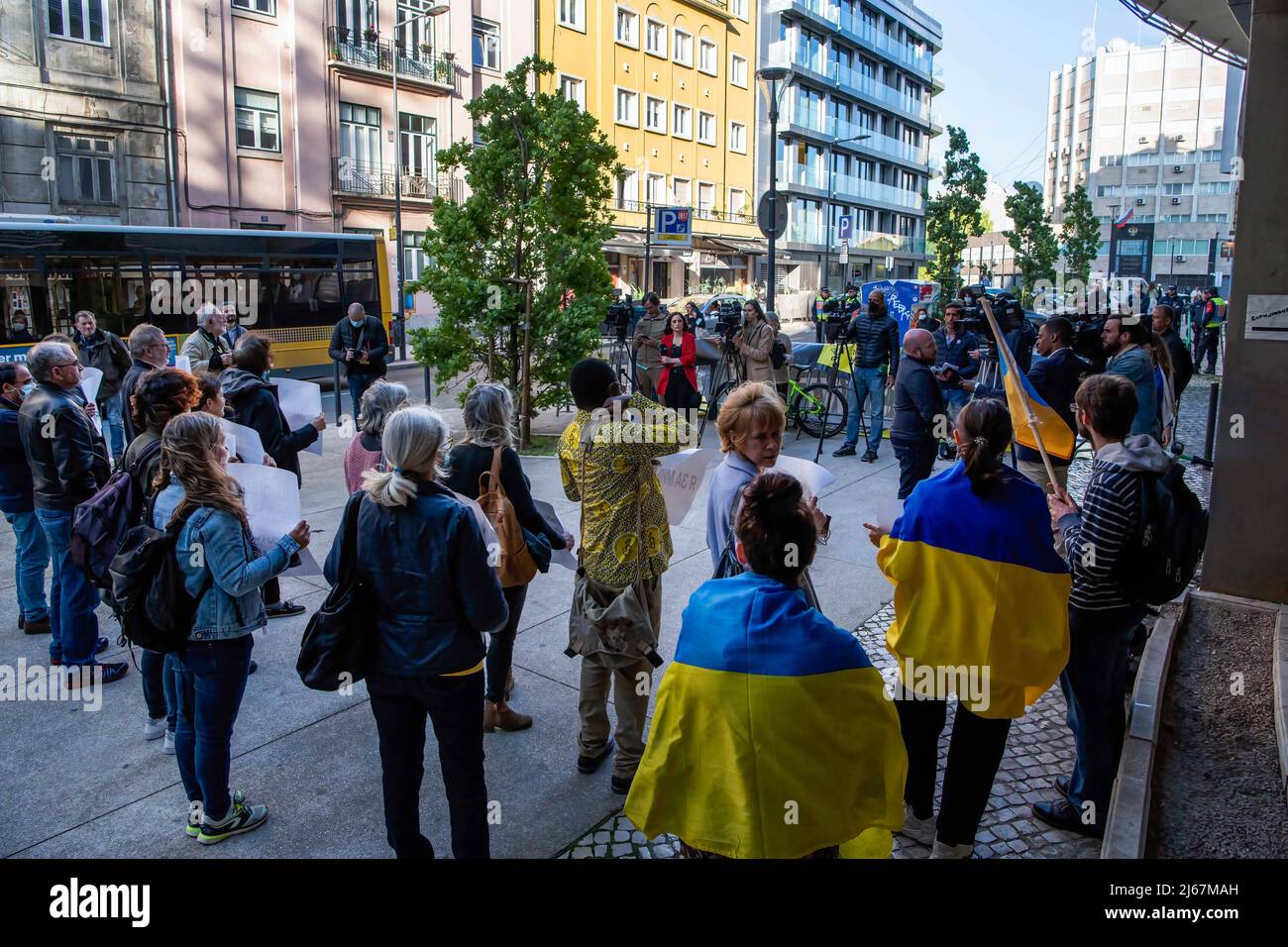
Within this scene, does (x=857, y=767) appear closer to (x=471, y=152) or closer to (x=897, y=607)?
(x=897, y=607)

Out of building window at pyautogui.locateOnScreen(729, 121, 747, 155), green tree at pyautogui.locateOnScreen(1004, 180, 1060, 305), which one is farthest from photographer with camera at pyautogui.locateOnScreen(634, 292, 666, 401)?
building window at pyautogui.locateOnScreen(729, 121, 747, 155)

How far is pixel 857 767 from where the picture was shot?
229 cm

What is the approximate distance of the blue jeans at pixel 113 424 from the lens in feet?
29.1

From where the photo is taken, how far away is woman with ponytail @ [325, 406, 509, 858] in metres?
2.98

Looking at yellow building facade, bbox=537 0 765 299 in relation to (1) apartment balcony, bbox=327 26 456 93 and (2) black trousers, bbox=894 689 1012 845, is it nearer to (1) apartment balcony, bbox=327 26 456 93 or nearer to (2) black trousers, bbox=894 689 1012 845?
(1) apartment balcony, bbox=327 26 456 93

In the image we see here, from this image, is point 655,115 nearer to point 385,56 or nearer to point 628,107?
point 628,107

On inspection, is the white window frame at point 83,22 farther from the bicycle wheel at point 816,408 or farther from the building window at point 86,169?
the bicycle wheel at point 816,408

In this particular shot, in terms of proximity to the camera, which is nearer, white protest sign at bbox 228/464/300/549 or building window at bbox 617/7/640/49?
white protest sign at bbox 228/464/300/549

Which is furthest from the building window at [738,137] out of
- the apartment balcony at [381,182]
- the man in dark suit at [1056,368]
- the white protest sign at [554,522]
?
the white protest sign at [554,522]

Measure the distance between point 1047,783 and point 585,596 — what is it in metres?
2.15

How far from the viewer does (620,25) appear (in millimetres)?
40250

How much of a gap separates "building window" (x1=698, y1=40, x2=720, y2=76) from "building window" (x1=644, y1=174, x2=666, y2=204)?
6777mm

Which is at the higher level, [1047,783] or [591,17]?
[591,17]
